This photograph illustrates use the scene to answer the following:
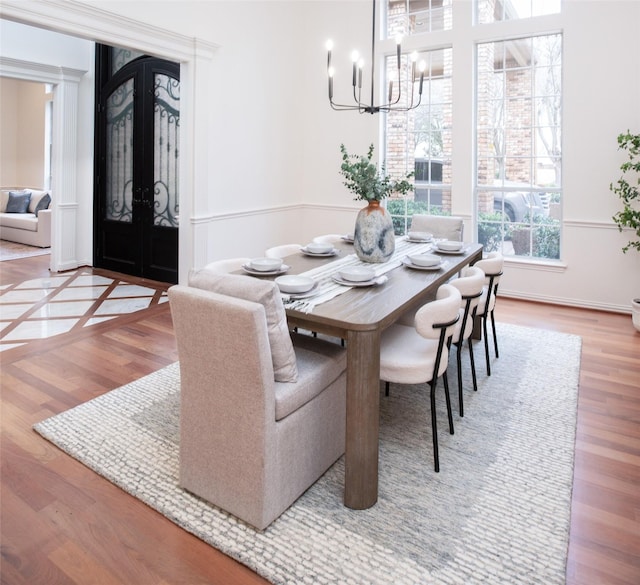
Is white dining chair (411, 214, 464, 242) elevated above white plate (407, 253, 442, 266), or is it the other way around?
white dining chair (411, 214, 464, 242)

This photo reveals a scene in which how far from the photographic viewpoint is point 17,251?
7.58 metres

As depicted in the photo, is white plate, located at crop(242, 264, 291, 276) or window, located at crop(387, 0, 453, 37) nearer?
white plate, located at crop(242, 264, 291, 276)

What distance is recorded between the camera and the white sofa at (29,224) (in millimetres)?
7844

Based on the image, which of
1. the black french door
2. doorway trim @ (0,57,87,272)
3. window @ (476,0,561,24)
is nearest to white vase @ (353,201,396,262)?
the black french door

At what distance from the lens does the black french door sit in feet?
18.1

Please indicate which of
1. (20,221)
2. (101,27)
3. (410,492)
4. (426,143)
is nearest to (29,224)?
(20,221)

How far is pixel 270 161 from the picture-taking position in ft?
19.3

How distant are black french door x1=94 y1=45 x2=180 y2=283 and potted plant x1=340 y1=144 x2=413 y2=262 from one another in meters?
3.15

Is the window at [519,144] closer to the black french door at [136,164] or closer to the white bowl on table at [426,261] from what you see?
the white bowl on table at [426,261]

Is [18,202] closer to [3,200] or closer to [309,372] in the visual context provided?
[3,200]

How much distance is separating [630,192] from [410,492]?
12.7 feet

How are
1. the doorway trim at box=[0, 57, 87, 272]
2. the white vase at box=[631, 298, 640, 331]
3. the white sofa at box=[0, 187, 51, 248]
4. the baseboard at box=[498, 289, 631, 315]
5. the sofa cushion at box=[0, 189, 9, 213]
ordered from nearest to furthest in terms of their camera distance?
the white vase at box=[631, 298, 640, 331] → the baseboard at box=[498, 289, 631, 315] → the doorway trim at box=[0, 57, 87, 272] → the white sofa at box=[0, 187, 51, 248] → the sofa cushion at box=[0, 189, 9, 213]

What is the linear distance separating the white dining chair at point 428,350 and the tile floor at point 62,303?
2.93m

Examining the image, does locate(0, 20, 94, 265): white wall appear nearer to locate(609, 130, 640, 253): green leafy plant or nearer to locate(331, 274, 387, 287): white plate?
locate(331, 274, 387, 287): white plate
